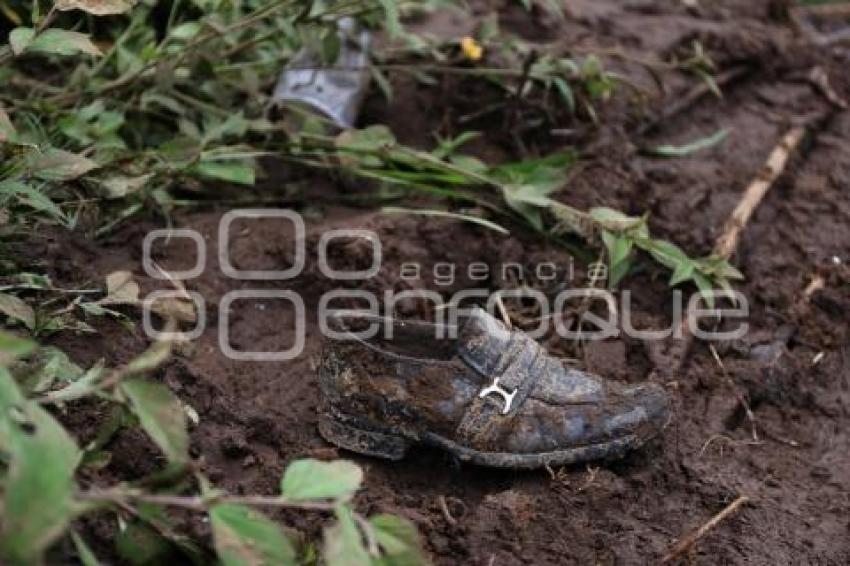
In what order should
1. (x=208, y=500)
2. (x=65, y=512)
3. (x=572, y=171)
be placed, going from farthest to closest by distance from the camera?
(x=572, y=171) → (x=208, y=500) → (x=65, y=512)

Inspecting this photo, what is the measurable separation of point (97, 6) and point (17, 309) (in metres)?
0.55

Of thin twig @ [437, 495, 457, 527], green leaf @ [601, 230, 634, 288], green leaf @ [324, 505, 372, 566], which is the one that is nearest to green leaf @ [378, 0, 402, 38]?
green leaf @ [601, 230, 634, 288]

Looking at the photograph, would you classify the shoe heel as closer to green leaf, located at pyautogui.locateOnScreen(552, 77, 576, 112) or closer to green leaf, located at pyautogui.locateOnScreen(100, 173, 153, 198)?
green leaf, located at pyautogui.locateOnScreen(100, 173, 153, 198)

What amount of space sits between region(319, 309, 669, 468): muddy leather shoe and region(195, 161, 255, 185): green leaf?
0.48 m

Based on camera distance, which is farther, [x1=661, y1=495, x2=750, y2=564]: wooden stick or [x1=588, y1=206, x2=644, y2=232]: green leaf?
[x1=588, y1=206, x2=644, y2=232]: green leaf

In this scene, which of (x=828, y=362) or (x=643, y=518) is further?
(x=828, y=362)

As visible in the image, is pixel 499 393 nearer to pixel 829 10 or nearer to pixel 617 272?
pixel 617 272

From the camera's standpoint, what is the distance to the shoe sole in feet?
6.95

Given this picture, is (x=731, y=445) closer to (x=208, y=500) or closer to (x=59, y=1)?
(x=208, y=500)

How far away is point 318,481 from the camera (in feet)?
4.72

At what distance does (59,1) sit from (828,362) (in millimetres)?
1727

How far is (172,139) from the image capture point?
8.61ft

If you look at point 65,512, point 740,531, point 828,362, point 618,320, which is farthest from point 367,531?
point 828,362

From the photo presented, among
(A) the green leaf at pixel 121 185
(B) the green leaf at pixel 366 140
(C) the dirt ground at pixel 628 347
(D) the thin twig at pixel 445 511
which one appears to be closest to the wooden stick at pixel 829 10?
(C) the dirt ground at pixel 628 347
